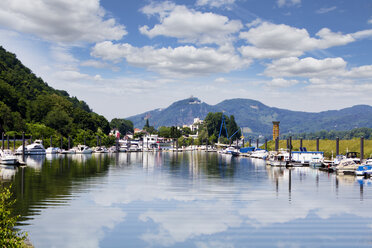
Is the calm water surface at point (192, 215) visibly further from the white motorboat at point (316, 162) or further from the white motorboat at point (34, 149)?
the white motorboat at point (34, 149)

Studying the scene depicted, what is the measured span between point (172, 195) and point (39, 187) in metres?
19.7

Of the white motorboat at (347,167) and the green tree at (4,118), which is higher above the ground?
the green tree at (4,118)

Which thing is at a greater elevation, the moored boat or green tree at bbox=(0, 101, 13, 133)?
green tree at bbox=(0, 101, 13, 133)

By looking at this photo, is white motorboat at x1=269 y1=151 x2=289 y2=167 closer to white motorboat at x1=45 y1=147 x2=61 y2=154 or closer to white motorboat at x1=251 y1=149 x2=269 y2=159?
white motorboat at x1=251 y1=149 x2=269 y2=159

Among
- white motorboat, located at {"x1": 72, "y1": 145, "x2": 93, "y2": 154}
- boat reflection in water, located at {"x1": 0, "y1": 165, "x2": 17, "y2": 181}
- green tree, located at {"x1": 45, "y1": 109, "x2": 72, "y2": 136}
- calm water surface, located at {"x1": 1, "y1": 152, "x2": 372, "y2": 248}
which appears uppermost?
green tree, located at {"x1": 45, "y1": 109, "x2": 72, "y2": 136}

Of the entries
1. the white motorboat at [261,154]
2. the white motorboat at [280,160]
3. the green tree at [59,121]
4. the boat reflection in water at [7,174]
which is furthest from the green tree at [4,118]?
the white motorboat at [280,160]

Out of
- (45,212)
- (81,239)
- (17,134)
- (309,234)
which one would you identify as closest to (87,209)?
(45,212)

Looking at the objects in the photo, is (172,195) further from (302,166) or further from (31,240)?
(302,166)

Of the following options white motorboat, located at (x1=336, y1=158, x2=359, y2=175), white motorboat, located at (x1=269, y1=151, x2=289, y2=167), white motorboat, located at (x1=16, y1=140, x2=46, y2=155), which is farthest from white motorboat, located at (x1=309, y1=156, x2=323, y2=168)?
white motorboat, located at (x1=16, y1=140, x2=46, y2=155)

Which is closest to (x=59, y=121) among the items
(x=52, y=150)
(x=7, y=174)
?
(x=52, y=150)

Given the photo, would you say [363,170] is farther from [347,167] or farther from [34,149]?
[34,149]

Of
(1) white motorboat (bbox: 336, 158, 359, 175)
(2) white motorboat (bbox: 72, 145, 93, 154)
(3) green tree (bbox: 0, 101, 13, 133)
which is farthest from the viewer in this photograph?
(2) white motorboat (bbox: 72, 145, 93, 154)

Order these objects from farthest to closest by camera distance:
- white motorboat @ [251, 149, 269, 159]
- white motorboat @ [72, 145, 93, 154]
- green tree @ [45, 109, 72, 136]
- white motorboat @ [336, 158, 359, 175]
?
1. green tree @ [45, 109, 72, 136]
2. white motorboat @ [72, 145, 93, 154]
3. white motorboat @ [251, 149, 269, 159]
4. white motorboat @ [336, 158, 359, 175]

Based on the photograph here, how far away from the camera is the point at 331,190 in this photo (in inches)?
2212
